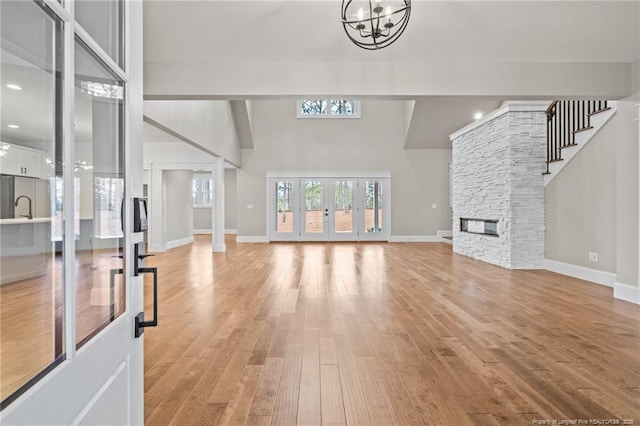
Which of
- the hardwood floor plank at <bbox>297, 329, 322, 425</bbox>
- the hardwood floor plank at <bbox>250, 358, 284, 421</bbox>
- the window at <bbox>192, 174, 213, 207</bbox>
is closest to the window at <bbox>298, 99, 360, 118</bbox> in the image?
the window at <bbox>192, 174, 213, 207</bbox>

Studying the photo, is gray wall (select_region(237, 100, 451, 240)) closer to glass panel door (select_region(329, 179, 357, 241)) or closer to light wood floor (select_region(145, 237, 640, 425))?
glass panel door (select_region(329, 179, 357, 241))

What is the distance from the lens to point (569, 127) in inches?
228

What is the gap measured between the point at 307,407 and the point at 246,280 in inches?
143

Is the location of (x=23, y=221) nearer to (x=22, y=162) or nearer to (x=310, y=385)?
(x=22, y=162)

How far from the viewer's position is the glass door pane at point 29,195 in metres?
0.60

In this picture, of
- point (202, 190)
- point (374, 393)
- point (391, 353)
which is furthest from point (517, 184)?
point (202, 190)

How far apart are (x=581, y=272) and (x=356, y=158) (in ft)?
23.6

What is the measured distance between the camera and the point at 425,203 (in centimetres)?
1148

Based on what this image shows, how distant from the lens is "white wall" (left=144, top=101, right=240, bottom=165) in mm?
5480

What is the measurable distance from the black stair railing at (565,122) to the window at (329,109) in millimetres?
6169

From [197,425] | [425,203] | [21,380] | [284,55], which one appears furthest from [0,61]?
[425,203]

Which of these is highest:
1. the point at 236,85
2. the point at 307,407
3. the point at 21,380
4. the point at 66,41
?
the point at 236,85

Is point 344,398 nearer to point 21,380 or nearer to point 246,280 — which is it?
point 21,380

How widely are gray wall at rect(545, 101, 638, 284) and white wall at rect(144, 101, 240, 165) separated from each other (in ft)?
19.5
